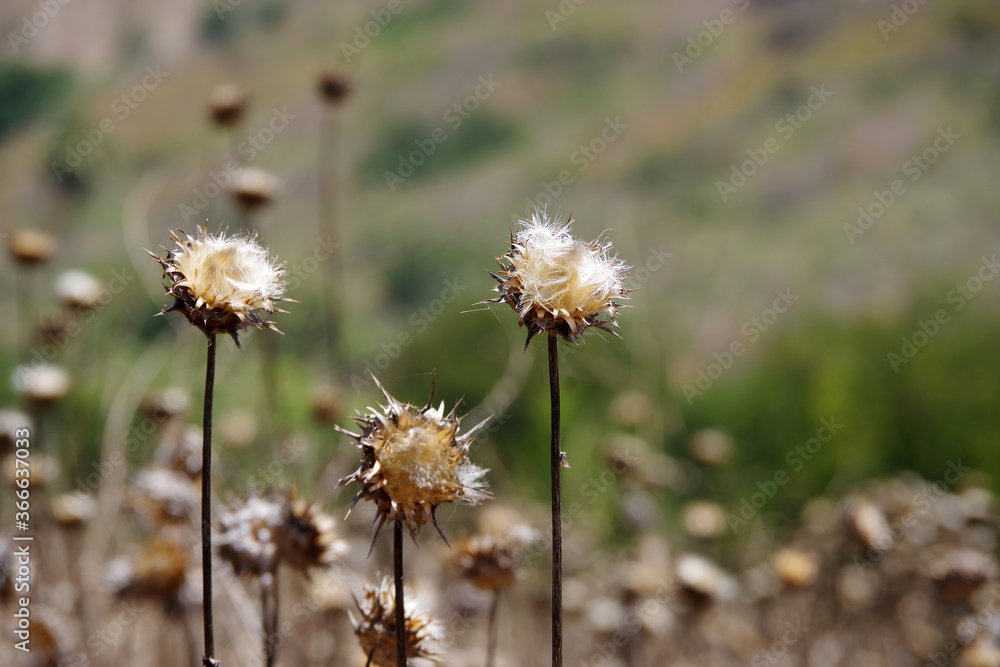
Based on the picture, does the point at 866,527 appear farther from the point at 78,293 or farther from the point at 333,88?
the point at 78,293

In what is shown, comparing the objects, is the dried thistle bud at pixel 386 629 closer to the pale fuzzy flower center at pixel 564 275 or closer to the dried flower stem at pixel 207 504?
the dried flower stem at pixel 207 504

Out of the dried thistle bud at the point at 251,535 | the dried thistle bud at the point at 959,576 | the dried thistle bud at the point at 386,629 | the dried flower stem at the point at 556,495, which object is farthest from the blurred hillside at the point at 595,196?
the dried flower stem at the point at 556,495

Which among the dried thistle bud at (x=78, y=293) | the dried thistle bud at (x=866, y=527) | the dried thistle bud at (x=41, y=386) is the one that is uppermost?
the dried thistle bud at (x=78, y=293)

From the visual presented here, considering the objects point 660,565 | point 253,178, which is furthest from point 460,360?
point 253,178

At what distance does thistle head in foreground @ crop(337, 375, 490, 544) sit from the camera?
0.75 metres

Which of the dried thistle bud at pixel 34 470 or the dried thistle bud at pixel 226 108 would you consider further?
the dried thistle bud at pixel 226 108

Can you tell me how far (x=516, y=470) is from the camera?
3.53 m

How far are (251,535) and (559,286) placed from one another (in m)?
0.61

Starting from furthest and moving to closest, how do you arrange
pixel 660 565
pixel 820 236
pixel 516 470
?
pixel 820 236, pixel 516 470, pixel 660 565

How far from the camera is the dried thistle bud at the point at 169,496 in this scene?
5.14 feet

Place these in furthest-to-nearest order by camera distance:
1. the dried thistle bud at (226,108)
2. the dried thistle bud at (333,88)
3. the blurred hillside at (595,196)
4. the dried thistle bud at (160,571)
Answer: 1. the blurred hillside at (595,196)
2. the dried thistle bud at (333,88)
3. the dried thistle bud at (226,108)
4. the dried thistle bud at (160,571)

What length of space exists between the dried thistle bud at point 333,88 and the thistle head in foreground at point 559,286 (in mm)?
1605

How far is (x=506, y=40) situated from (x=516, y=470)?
2554 mm

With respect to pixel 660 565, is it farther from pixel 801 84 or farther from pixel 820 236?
pixel 801 84
